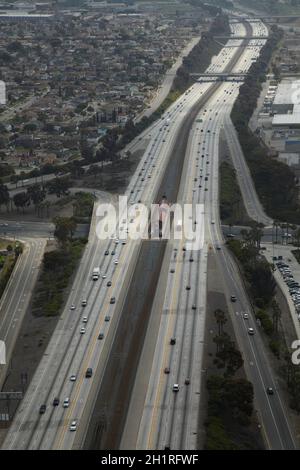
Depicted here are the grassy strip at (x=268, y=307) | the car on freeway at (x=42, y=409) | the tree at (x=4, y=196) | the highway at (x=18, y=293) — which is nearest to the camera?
the car on freeway at (x=42, y=409)

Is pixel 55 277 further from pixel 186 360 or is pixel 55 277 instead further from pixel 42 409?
pixel 42 409

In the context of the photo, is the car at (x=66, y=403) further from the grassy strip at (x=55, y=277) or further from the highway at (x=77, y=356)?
the grassy strip at (x=55, y=277)

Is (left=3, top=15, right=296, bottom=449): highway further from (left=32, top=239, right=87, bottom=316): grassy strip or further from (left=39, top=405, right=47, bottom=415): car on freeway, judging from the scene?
(left=32, top=239, right=87, bottom=316): grassy strip

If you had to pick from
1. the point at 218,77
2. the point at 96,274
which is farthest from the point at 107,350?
the point at 218,77

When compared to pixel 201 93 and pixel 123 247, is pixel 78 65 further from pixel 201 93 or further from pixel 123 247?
pixel 123 247

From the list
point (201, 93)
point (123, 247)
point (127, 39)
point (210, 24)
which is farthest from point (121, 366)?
point (210, 24)

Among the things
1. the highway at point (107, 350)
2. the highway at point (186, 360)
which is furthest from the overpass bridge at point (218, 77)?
the highway at point (186, 360)
